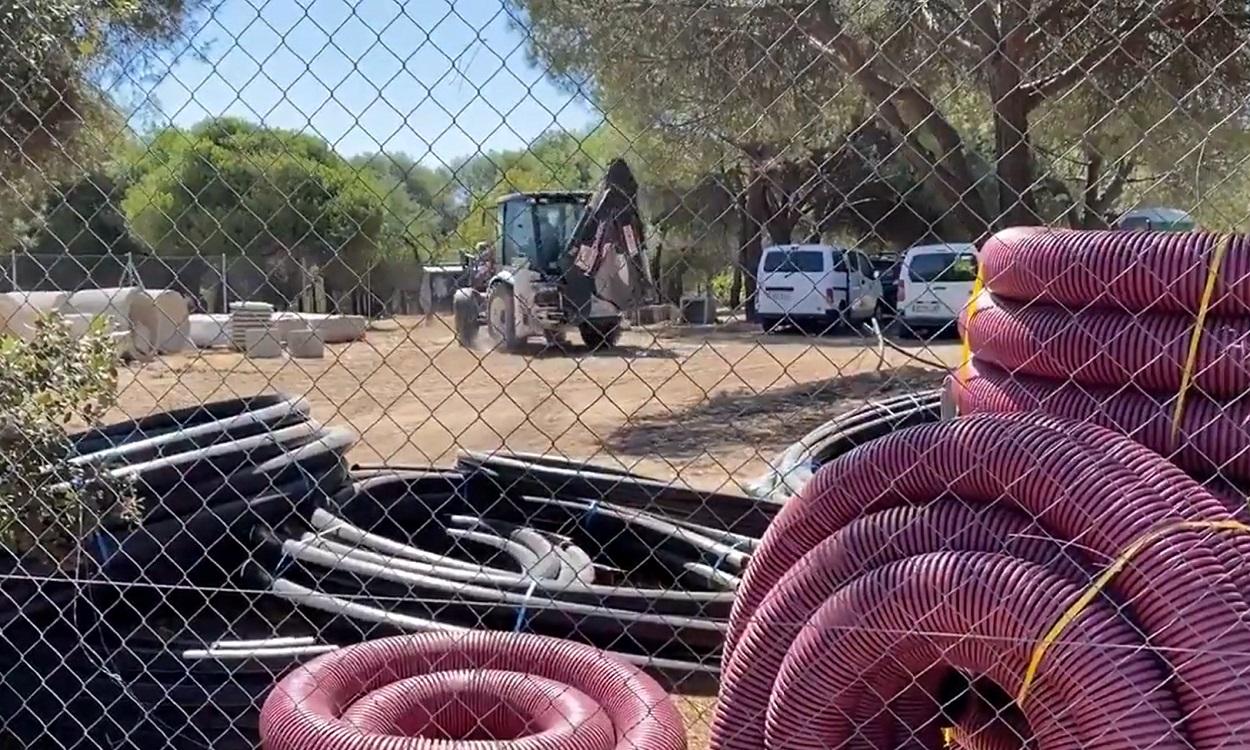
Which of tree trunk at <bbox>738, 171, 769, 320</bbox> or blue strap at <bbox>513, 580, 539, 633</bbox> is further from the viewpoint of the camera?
blue strap at <bbox>513, 580, 539, 633</bbox>

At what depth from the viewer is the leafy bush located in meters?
3.03

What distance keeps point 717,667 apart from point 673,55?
473 centimetres

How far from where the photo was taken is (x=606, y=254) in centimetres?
1353

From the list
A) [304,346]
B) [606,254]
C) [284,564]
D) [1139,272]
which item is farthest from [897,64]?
[304,346]

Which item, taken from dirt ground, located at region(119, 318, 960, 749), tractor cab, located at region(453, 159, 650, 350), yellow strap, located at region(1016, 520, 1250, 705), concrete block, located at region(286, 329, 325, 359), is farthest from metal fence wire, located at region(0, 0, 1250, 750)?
concrete block, located at region(286, 329, 325, 359)

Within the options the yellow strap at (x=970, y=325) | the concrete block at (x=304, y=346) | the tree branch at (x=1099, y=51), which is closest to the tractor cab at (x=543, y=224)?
the concrete block at (x=304, y=346)

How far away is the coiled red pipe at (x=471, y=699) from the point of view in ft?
8.74

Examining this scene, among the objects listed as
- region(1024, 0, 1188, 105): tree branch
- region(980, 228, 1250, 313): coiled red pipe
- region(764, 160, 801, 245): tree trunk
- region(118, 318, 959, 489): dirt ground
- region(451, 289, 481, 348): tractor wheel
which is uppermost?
region(1024, 0, 1188, 105): tree branch

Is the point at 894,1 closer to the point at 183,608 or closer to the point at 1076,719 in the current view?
the point at 183,608

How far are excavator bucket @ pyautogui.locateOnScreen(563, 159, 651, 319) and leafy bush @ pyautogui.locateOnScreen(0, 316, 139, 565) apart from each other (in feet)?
29.8

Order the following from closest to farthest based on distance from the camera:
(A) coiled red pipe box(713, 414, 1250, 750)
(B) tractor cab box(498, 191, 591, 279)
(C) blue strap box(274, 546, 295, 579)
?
(A) coiled red pipe box(713, 414, 1250, 750)
(C) blue strap box(274, 546, 295, 579)
(B) tractor cab box(498, 191, 591, 279)

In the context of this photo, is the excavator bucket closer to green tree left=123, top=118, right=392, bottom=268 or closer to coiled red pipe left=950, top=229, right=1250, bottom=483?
green tree left=123, top=118, right=392, bottom=268

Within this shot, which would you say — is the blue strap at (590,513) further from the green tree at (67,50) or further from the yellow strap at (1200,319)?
the yellow strap at (1200,319)

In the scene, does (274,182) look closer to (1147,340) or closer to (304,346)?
(1147,340)
